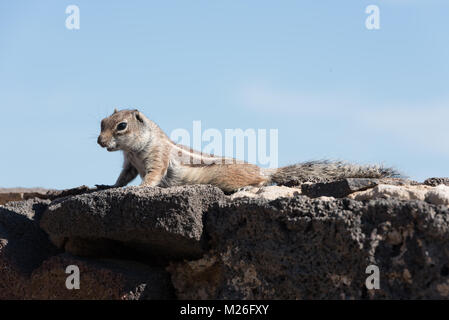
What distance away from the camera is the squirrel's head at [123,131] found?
8.44 m

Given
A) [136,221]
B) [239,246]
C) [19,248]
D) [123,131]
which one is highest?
[123,131]

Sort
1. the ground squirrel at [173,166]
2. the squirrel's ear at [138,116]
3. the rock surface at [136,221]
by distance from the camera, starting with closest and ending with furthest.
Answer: the rock surface at [136,221] → the ground squirrel at [173,166] → the squirrel's ear at [138,116]

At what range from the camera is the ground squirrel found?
27.0 ft

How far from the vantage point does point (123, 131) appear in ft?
28.3

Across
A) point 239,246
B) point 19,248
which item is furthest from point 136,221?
point 19,248

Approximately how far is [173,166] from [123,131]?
2.98ft

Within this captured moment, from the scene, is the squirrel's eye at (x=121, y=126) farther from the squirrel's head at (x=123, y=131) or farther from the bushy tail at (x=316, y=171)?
the bushy tail at (x=316, y=171)

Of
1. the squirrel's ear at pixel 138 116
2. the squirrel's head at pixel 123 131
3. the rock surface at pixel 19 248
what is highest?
the squirrel's ear at pixel 138 116

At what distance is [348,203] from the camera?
14.2 ft

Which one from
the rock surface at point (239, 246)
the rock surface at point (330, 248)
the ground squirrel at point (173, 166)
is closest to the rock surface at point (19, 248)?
the rock surface at point (239, 246)

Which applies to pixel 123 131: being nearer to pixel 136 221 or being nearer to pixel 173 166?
pixel 173 166
